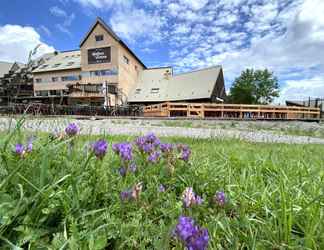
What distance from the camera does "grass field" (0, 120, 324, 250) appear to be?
799 millimetres

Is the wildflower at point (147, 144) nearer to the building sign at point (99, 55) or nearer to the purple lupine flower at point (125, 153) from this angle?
the purple lupine flower at point (125, 153)

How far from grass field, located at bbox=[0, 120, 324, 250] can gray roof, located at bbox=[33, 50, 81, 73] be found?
3625 centimetres

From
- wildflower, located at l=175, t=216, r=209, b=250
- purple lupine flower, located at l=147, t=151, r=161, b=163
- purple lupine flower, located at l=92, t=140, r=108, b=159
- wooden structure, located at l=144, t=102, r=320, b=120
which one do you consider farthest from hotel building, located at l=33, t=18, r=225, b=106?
wildflower, located at l=175, t=216, r=209, b=250

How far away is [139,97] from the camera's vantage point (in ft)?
108

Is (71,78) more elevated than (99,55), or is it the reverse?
(99,55)

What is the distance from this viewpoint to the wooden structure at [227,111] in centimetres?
1928

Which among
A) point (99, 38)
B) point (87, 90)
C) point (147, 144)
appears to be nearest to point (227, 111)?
point (147, 144)

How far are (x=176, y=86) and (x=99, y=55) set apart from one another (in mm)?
11817

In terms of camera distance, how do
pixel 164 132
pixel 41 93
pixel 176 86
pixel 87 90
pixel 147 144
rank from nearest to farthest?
pixel 147 144 → pixel 164 132 → pixel 87 90 → pixel 176 86 → pixel 41 93

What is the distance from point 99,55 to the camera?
32531 mm

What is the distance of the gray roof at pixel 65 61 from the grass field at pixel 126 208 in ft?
119

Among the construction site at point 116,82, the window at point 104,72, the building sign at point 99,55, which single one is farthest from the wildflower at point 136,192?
the building sign at point 99,55

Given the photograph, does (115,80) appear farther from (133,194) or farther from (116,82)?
(133,194)

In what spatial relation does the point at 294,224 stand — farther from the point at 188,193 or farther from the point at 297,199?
the point at 188,193
